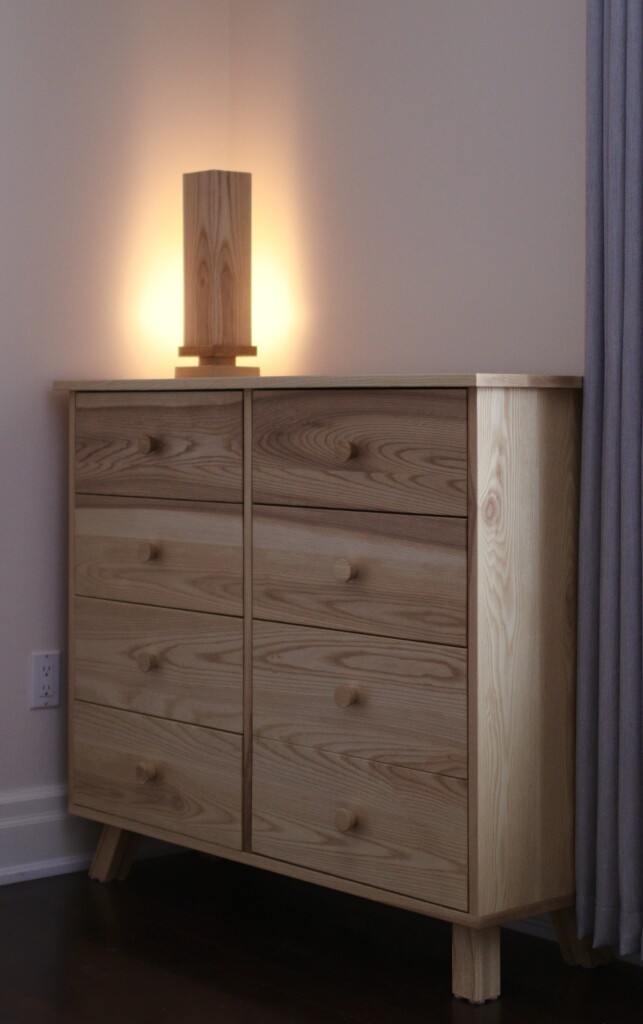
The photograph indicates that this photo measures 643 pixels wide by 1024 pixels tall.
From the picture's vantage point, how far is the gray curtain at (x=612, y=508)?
6.43 ft

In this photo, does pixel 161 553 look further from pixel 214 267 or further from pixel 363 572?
pixel 214 267

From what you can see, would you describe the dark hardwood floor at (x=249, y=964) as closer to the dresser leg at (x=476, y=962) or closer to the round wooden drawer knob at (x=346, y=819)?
the dresser leg at (x=476, y=962)

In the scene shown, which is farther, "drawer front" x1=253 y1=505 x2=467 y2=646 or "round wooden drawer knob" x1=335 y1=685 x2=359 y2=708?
"round wooden drawer knob" x1=335 y1=685 x2=359 y2=708

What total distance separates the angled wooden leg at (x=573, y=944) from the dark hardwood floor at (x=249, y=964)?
0.02 meters

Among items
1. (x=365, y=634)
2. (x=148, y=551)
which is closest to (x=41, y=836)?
(x=148, y=551)

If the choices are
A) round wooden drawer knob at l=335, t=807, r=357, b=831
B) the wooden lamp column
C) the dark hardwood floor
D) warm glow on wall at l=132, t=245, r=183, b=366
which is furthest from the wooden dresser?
warm glow on wall at l=132, t=245, r=183, b=366

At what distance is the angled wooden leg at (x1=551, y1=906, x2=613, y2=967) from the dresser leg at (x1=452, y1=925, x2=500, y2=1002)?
0.60 ft

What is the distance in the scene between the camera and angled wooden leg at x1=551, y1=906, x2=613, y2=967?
6.93ft

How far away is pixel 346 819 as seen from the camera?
204 cm

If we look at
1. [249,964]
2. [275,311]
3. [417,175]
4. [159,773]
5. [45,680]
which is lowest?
[249,964]

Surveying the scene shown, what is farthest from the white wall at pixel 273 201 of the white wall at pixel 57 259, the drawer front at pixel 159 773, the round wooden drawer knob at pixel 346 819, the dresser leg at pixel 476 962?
the dresser leg at pixel 476 962

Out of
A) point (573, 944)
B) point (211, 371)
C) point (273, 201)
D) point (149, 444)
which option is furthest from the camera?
point (273, 201)

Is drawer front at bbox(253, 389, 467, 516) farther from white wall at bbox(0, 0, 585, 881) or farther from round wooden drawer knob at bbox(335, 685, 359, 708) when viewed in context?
white wall at bbox(0, 0, 585, 881)

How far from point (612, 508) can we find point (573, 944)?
2.29 ft
